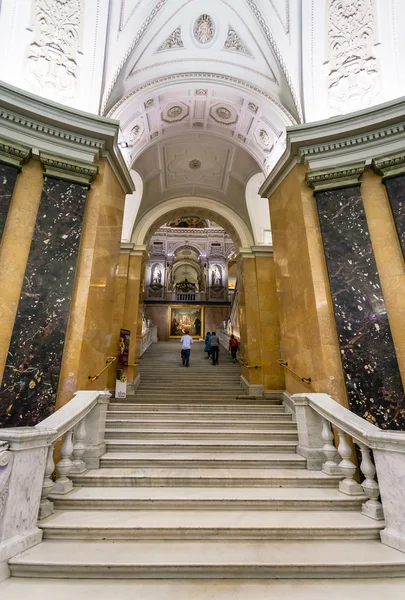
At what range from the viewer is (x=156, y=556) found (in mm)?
2145

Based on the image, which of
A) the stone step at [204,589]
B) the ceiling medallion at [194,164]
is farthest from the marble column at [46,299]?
the ceiling medallion at [194,164]

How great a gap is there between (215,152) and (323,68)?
152 inches

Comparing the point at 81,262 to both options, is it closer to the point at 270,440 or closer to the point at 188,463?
the point at 188,463

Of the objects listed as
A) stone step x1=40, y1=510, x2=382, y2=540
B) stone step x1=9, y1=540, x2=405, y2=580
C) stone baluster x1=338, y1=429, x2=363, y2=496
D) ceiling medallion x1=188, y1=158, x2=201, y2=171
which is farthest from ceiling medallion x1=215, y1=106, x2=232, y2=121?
stone step x1=9, y1=540, x2=405, y2=580

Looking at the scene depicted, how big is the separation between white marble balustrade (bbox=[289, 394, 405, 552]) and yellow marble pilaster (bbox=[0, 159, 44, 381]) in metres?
4.44

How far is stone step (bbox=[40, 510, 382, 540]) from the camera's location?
2.39 meters

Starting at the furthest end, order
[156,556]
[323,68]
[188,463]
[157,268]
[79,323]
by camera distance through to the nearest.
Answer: [157,268] < [323,68] < [79,323] < [188,463] < [156,556]

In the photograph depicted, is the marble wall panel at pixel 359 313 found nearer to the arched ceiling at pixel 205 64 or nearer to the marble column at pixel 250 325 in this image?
the arched ceiling at pixel 205 64

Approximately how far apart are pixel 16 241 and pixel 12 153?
61.1 inches

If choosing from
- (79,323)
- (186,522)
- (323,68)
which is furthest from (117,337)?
(323,68)

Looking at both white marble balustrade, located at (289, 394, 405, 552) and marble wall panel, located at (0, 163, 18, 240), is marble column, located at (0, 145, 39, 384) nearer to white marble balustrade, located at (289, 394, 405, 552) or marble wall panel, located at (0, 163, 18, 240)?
marble wall panel, located at (0, 163, 18, 240)

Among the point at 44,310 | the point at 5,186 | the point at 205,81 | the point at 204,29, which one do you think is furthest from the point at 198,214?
the point at 44,310

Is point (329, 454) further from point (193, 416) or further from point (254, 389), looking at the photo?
point (254, 389)

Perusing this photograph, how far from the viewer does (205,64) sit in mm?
Result: 6844
